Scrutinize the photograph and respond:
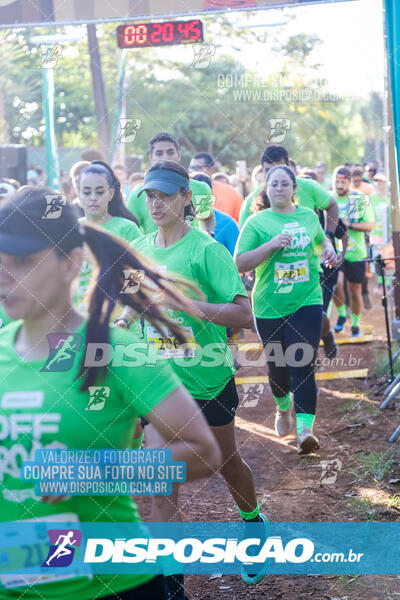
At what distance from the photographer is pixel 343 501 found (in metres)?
4.71

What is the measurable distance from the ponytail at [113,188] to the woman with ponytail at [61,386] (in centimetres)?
274

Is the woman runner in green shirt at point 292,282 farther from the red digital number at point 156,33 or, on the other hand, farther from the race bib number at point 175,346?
the red digital number at point 156,33

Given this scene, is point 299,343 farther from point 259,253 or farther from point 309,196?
point 309,196

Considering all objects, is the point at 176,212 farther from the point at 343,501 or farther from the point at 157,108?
the point at 157,108

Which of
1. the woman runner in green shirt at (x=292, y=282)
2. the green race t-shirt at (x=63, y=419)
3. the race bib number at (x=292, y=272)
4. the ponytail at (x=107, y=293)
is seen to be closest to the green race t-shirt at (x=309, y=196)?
the woman runner in green shirt at (x=292, y=282)

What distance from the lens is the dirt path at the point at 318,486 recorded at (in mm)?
3742

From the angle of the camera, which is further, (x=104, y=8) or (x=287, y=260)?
(x=104, y=8)

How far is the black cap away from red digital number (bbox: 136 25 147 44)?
192 inches

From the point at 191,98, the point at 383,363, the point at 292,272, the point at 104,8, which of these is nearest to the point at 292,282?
the point at 292,272

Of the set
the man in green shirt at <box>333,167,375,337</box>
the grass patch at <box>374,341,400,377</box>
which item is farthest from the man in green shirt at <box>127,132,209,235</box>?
the man in green shirt at <box>333,167,375,337</box>

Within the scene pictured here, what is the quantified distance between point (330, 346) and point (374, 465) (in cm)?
288

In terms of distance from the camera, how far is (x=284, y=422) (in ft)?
19.6

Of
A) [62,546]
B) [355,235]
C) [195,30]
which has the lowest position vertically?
[62,546]

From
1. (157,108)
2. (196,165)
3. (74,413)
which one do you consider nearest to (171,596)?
(74,413)
